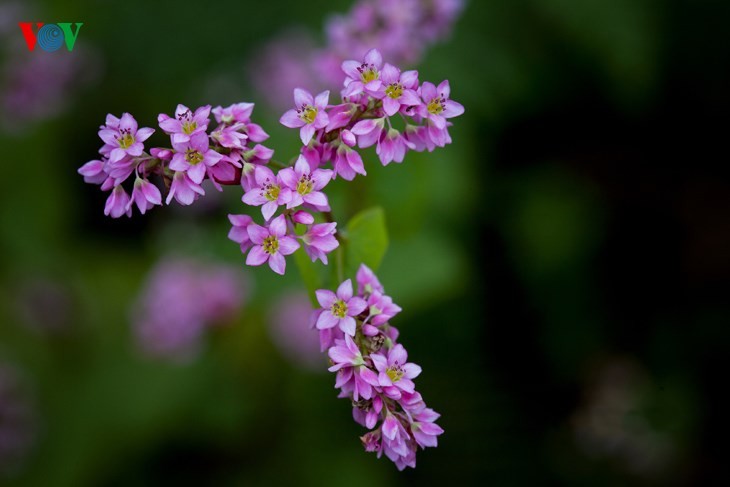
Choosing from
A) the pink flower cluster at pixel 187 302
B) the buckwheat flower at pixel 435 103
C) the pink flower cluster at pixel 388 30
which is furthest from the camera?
the pink flower cluster at pixel 187 302

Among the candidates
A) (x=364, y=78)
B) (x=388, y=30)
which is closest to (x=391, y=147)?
(x=364, y=78)

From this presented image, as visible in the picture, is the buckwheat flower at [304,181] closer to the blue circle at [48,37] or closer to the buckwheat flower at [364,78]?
the buckwheat flower at [364,78]

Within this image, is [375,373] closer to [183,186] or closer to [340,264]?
[340,264]

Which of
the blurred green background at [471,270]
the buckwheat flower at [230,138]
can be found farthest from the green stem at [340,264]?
the blurred green background at [471,270]

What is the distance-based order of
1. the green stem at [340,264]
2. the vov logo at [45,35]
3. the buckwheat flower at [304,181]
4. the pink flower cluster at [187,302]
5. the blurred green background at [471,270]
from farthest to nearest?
the blurred green background at [471,270], the pink flower cluster at [187,302], the vov logo at [45,35], the green stem at [340,264], the buckwheat flower at [304,181]

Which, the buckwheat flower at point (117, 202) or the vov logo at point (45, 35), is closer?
the buckwheat flower at point (117, 202)

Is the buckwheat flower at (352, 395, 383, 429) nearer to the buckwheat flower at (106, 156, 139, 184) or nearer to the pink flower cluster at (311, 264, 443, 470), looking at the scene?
the pink flower cluster at (311, 264, 443, 470)

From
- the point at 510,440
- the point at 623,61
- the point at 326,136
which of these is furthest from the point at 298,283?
the point at 623,61

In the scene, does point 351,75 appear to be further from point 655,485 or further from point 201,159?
point 655,485
